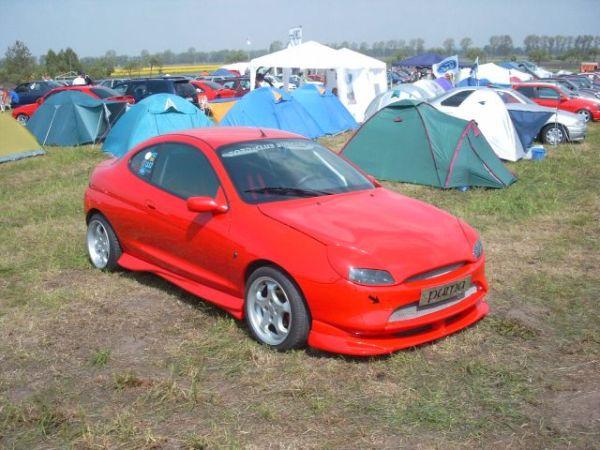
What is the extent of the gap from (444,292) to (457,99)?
10.9m

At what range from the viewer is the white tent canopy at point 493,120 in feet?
43.1

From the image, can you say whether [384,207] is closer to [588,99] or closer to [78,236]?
[78,236]

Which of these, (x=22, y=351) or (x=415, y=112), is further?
(x=415, y=112)

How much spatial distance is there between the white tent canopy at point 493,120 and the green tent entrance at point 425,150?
8.08 ft

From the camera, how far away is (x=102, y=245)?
6.23 meters

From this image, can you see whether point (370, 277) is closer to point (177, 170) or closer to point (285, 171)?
point (285, 171)

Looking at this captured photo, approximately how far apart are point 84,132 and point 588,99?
625 inches

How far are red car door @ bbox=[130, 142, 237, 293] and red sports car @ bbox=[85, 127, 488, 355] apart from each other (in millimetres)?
12

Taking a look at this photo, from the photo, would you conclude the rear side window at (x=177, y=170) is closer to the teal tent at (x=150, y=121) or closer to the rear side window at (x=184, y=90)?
the teal tent at (x=150, y=121)

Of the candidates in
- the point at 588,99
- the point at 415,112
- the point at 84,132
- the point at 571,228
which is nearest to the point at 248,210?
the point at 571,228

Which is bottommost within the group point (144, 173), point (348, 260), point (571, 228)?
point (571, 228)

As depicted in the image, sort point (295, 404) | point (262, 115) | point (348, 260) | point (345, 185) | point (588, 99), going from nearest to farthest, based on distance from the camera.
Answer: point (295, 404)
point (348, 260)
point (345, 185)
point (262, 115)
point (588, 99)

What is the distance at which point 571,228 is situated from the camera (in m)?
7.94

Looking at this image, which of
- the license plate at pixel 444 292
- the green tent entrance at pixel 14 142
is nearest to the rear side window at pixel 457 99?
the green tent entrance at pixel 14 142
